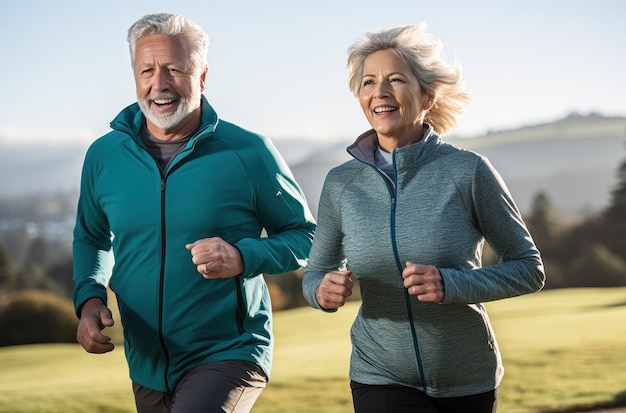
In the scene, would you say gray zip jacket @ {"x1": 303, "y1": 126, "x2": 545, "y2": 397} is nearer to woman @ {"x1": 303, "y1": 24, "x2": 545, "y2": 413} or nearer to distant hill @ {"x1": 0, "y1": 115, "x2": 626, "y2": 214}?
woman @ {"x1": 303, "y1": 24, "x2": 545, "y2": 413}

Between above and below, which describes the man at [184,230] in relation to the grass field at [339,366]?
above

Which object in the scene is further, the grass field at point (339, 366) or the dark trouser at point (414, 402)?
the grass field at point (339, 366)

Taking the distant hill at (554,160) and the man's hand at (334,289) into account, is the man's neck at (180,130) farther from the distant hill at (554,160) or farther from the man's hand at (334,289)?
the distant hill at (554,160)

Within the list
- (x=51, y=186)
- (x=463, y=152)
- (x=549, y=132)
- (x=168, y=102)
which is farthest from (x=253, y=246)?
(x=549, y=132)

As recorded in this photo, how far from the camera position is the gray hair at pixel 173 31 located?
229 cm

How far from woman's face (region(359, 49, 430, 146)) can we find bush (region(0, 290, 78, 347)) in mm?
5639

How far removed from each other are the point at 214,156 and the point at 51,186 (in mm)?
5762

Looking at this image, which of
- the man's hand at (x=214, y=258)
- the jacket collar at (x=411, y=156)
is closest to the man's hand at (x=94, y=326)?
the man's hand at (x=214, y=258)

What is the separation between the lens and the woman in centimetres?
192

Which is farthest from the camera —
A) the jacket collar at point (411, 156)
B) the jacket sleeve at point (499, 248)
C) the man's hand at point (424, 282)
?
the jacket collar at point (411, 156)

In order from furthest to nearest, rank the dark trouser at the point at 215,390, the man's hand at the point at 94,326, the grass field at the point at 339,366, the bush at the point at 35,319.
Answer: the bush at the point at 35,319, the grass field at the point at 339,366, the man's hand at the point at 94,326, the dark trouser at the point at 215,390

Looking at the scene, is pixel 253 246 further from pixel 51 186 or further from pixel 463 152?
pixel 51 186

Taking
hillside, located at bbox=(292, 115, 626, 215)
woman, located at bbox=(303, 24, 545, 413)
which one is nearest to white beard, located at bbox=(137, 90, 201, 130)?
woman, located at bbox=(303, 24, 545, 413)

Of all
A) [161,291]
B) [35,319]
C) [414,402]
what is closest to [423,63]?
[414,402]
